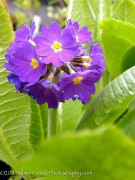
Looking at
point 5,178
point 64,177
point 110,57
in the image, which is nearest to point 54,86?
point 64,177

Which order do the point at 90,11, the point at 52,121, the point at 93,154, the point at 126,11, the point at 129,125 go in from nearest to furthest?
the point at 93,154 < the point at 129,125 < the point at 52,121 < the point at 126,11 < the point at 90,11

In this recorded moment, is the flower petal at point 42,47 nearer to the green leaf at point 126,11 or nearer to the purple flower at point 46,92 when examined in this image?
the purple flower at point 46,92

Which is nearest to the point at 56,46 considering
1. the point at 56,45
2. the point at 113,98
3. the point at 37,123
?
the point at 56,45

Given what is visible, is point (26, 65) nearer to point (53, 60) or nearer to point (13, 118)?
point (53, 60)

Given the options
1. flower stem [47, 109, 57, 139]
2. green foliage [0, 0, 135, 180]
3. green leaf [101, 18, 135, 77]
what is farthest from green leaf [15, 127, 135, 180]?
green leaf [101, 18, 135, 77]

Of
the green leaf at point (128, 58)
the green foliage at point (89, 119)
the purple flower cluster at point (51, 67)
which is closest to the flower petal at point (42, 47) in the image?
the purple flower cluster at point (51, 67)

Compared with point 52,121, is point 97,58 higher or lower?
higher

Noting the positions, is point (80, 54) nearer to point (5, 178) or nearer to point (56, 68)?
point (56, 68)
